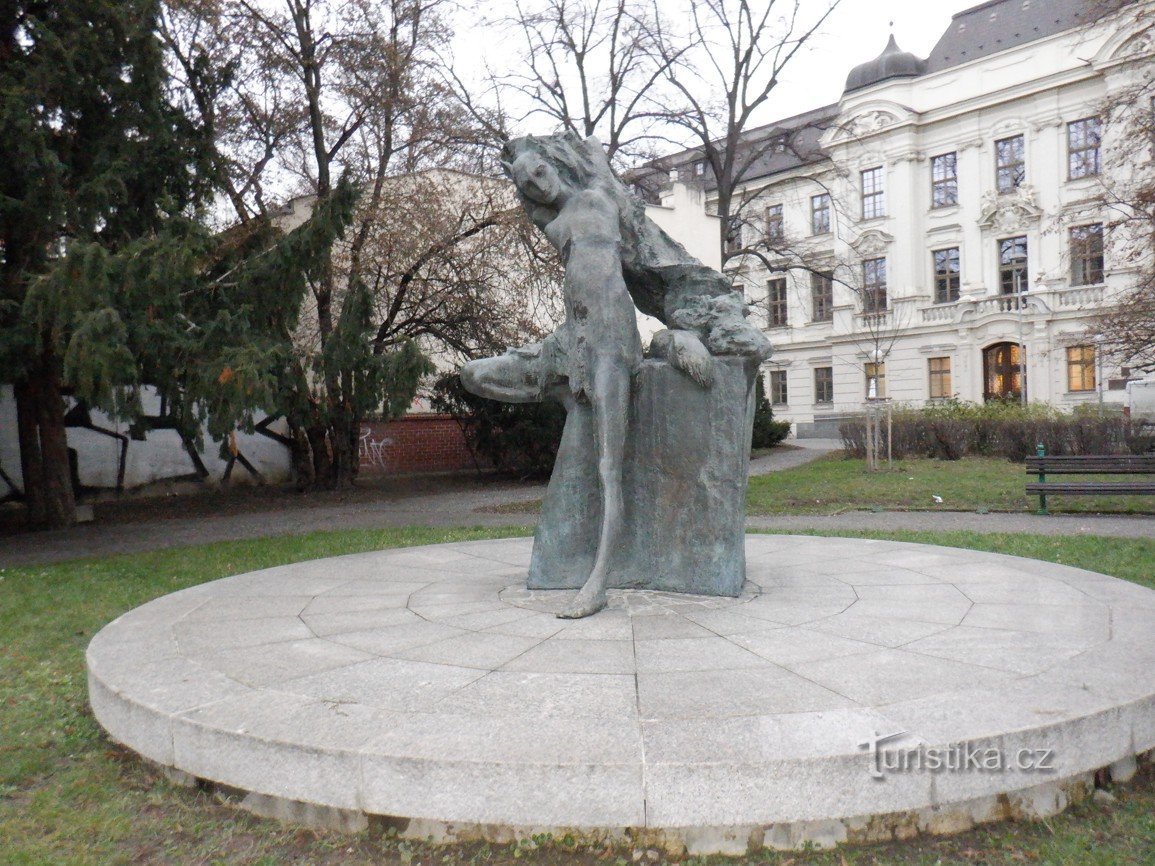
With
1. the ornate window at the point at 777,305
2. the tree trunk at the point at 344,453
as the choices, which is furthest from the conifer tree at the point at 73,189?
the ornate window at the point at 777,305

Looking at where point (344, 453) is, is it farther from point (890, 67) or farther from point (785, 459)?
point (890, 67)

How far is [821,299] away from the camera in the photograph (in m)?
43.2

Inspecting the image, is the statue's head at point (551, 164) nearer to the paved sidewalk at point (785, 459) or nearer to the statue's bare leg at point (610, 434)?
the statue's bare leg at point (610, 434)

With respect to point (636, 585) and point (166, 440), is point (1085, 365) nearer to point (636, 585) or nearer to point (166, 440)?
point (166, 440)

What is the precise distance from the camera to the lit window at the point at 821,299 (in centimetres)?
4269

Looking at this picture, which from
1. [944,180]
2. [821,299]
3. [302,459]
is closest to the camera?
[302,459]

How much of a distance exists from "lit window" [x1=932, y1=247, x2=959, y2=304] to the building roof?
7734 millimetres

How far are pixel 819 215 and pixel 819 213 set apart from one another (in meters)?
0.09

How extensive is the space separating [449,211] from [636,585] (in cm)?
1371

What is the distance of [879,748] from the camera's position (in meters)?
2.87

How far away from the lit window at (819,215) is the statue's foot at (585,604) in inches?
1584

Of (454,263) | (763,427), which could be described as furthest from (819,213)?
(454,263)

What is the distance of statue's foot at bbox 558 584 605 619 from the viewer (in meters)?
4.71


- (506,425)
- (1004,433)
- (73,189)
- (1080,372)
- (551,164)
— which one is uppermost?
(73,189)
